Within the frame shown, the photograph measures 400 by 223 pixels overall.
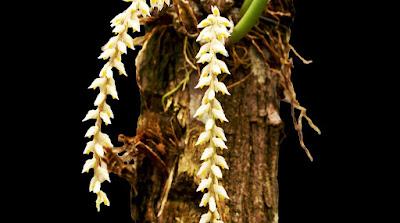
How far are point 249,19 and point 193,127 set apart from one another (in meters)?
0.41

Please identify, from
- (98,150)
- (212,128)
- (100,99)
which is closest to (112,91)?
(100,99)

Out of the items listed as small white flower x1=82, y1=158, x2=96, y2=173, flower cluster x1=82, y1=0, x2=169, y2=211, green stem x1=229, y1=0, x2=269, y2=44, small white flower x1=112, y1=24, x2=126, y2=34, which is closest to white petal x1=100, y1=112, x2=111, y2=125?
flower cluster x1=82, y1=0, x2=169, y2=211

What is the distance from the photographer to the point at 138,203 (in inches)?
83.3

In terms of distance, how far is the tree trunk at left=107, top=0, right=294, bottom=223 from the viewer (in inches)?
78.2

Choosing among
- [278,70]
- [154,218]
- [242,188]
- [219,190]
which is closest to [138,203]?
[154,218]

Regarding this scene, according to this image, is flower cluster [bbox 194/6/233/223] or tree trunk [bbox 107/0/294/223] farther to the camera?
tree trunk [bbox 107/0/294/223]

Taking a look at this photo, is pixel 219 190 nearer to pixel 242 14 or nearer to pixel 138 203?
pixel 138 203

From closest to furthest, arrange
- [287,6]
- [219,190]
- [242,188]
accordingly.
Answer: [219,190] < [242,188] < [287,6]

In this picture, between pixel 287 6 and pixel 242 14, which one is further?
pixel 287 6

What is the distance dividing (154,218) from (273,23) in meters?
0.82

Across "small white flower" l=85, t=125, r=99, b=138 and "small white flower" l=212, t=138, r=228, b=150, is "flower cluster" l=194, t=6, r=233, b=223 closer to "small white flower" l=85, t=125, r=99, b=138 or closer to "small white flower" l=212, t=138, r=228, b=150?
"small white flower" l=212, t=138, r=228, b=150

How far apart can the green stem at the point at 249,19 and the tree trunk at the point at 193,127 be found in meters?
0.06

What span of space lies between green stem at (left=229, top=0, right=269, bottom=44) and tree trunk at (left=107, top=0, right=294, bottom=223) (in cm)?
6

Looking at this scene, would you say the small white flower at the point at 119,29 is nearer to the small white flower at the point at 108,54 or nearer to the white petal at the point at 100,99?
the small white flower at the point at 108,54
